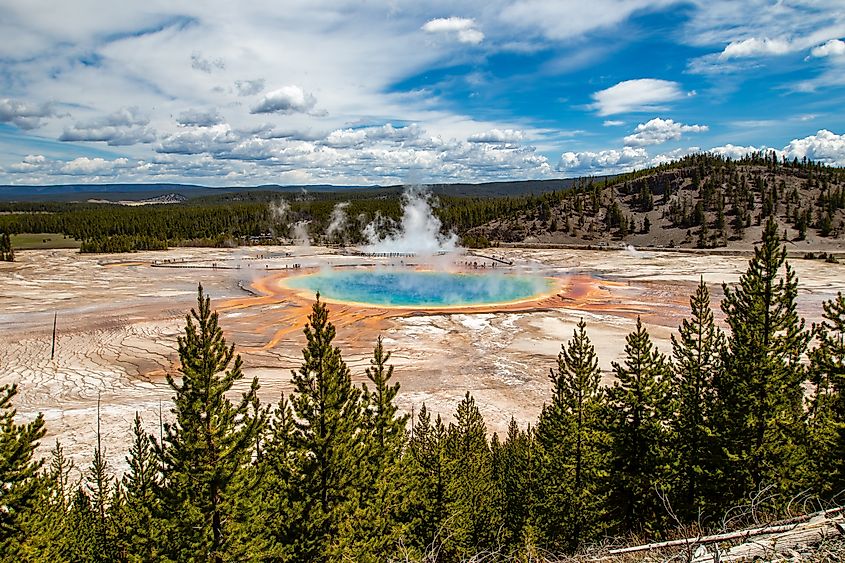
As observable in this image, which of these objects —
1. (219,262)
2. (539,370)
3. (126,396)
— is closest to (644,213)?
(219,262)

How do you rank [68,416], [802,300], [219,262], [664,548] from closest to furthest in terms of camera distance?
1. [664,548]
2. [68,416]
3. [802,300]
4. [219,262]

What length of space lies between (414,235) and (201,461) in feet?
353

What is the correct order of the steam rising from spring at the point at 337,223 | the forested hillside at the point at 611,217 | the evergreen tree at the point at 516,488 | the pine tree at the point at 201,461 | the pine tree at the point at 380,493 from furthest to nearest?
the steam rising from spring at the point at 337,223 < the forested hillside at the point at 611,217 < the evergreen tree at the point at 516,488 < the pine tree at the point at 380,493 < the pine tree at the point at 201,461

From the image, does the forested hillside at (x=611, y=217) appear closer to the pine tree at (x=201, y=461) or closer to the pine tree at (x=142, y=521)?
the pine tree at (x=142, y=521)

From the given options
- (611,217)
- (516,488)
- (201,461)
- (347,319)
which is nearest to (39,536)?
(201,461)

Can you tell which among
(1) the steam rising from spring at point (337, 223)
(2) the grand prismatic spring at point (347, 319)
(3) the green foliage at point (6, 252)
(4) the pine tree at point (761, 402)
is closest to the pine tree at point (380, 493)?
(4) the pine tree at point (761, 402)

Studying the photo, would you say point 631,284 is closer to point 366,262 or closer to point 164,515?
point 366,262

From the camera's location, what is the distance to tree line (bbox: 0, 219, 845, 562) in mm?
10281

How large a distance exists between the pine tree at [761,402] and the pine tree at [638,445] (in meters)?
1.52

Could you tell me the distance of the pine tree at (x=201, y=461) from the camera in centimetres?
1012

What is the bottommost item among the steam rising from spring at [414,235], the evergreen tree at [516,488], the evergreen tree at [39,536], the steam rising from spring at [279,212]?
the evergreen tree at [516,488]

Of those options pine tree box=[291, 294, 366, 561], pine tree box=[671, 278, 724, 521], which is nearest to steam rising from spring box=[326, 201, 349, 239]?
pine tree box=[671, 278, 724, 521]

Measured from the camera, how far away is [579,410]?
47.9ft

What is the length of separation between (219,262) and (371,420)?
3046 inches
